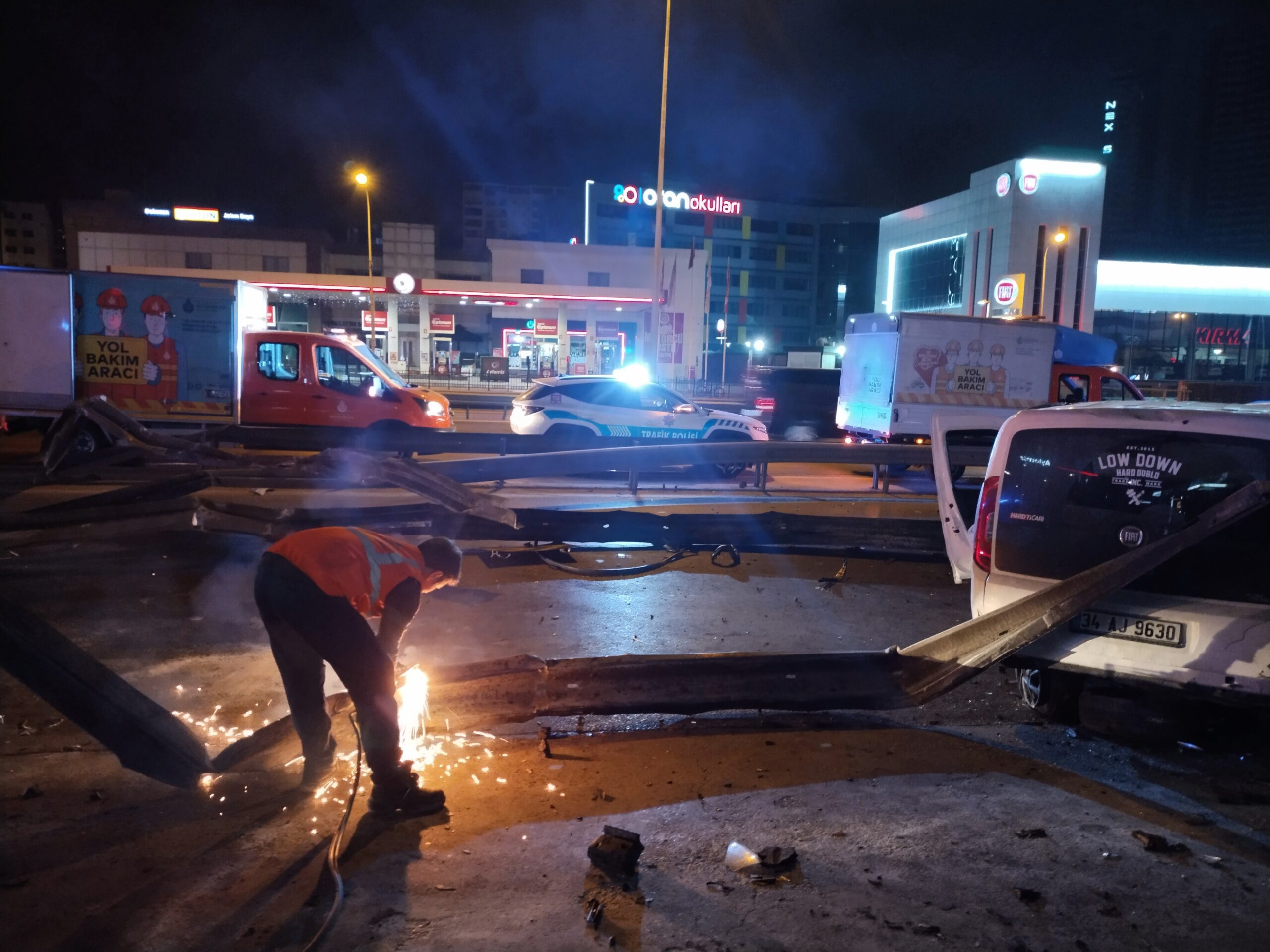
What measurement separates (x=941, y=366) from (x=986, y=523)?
1223 cm

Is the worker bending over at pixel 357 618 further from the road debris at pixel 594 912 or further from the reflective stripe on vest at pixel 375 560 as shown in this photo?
the road debris at pixel 594 912

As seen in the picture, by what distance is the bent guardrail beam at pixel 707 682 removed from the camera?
475cm

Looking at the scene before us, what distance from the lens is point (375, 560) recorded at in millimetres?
3779

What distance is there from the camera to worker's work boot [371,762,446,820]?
3850 millimetres

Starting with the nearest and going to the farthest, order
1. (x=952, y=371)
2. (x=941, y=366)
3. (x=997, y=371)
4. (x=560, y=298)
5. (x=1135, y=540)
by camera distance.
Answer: (x=1135, y=540), (x=941, y=366), (x=952, y=371), (x=997, y=371), (x=560, y=298)

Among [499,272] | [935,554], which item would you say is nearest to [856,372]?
[935,554]

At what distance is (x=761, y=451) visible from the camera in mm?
11391

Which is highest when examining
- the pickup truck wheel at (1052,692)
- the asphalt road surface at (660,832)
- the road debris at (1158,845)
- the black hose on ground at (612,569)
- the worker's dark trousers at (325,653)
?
the worker's dark trousers at (325,653)

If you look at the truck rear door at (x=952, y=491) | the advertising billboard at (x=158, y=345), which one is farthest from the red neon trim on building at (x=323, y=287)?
the truck rear door at (x=952, y=491)

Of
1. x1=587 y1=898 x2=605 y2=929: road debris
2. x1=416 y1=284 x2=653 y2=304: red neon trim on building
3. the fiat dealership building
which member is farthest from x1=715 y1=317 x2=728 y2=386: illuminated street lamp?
x1=587 y1=898 x2=605 y2=929: road debris

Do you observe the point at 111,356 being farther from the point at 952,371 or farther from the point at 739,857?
the point at 739,857

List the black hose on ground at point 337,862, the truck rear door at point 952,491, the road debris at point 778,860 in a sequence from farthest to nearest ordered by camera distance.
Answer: the truck rear door at point 952,491, the road debris at point 778,860, the black hose on ground at point 337,862

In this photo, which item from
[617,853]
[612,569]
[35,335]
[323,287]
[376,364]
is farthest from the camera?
[323,287]

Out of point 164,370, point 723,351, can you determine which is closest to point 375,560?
point 164,370
